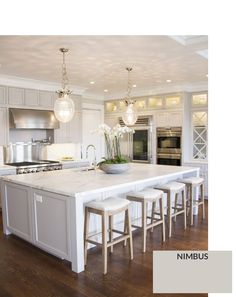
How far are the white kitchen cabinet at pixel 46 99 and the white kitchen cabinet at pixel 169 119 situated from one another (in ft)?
8.08

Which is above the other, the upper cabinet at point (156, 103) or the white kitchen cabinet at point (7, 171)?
the upper cabinet at point (156, 103)

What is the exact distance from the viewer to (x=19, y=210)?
3412mm

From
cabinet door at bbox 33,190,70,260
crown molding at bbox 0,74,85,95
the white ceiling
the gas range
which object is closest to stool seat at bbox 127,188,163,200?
cabinet door at bbox 33,190,70,260

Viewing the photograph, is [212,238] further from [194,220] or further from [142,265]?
[194,220]

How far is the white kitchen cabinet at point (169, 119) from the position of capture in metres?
5.93

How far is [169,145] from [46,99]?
294cm

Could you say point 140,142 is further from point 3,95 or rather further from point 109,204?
point 109,204

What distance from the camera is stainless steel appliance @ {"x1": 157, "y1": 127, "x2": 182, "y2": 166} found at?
596cm

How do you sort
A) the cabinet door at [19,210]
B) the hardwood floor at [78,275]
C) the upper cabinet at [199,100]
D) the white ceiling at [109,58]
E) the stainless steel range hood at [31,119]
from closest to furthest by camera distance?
1. the hardwood floor at [78,275]
2. the white ceiling at [109,58]
3. the cabinet door at [19,210]
4. the stainless steel range hood at [31,119]
5. the upper cabinet at [199,100]

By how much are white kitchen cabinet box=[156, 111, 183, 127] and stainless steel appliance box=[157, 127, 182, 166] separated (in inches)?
3.8

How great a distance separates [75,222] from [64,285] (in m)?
0.57

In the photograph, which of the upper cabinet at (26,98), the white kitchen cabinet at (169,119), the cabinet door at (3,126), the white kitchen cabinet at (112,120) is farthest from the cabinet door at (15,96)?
the white kitchen cabinet at (169,119)

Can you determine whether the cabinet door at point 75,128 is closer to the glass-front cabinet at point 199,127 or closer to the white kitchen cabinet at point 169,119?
the white kitchen cabinet at point 169,119

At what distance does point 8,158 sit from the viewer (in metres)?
5.47
